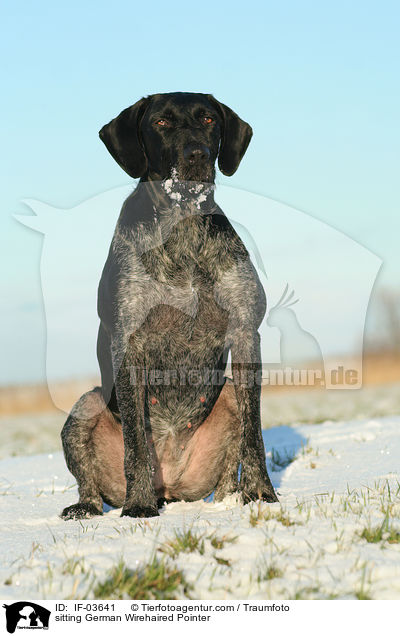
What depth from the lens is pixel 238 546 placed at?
11.9ft

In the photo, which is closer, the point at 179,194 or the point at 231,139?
the point at 179,194

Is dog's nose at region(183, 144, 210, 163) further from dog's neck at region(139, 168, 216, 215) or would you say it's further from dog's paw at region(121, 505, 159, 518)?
dog's paw at region(121, 505, 159, 518)

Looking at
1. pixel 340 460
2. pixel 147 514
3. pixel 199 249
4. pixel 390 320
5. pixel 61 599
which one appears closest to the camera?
pixel 61 599

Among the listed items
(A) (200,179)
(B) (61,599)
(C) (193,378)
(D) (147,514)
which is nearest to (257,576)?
(B) (61,599)

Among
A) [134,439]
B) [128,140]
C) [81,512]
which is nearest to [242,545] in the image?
[134,439]

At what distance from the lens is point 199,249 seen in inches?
209

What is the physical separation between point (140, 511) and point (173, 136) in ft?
9.45

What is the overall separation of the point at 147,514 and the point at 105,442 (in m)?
0.96

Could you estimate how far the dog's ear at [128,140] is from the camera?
5.57 metres

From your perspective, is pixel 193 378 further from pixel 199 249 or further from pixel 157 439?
pixel 199 249

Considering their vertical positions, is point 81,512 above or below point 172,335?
below

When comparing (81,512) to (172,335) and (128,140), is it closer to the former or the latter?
(172,335)

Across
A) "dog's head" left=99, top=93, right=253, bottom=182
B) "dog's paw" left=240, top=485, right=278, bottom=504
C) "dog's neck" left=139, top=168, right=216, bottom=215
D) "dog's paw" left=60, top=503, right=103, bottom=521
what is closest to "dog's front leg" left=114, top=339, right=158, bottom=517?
"dog's paw" left=60, top=503, right=103, bottom=521

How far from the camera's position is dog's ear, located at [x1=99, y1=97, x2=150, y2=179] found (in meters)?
5.57
